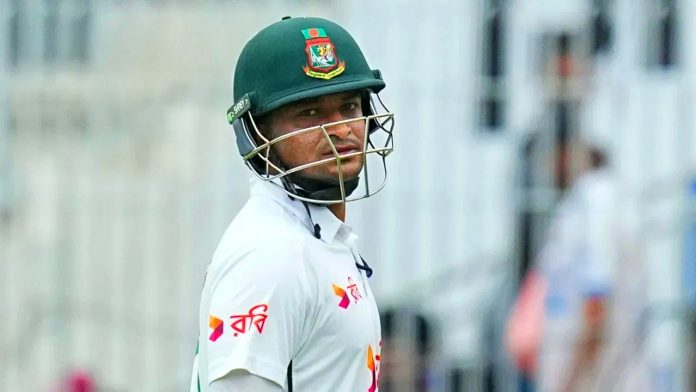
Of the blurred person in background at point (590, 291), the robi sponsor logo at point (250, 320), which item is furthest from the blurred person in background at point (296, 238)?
the blurred person in background at point (590, 291)

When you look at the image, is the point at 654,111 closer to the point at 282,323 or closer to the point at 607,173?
the point at 607,173

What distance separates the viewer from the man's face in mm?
3297

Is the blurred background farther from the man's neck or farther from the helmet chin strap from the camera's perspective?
the helmet chin strap

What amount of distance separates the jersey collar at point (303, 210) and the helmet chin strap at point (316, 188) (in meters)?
0.03

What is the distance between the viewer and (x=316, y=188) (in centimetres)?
333

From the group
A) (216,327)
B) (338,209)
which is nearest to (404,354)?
(338,209)

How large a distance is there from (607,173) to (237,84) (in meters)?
3.42

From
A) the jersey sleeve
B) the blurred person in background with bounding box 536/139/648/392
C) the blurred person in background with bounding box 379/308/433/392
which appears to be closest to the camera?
the jersey sleeve

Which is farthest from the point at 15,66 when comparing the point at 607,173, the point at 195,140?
the point at 607,173

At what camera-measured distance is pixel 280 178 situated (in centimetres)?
333

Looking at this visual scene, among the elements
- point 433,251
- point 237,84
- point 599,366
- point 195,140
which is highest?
point 237,84

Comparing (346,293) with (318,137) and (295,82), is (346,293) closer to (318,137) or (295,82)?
(318,137)

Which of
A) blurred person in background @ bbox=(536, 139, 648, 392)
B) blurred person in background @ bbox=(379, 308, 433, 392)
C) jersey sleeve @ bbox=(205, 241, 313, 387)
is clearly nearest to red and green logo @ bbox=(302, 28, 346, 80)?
jersey sleeve @ bbox=(205, 241, 313, 387)

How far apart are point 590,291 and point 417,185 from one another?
86 cm
